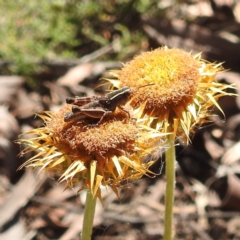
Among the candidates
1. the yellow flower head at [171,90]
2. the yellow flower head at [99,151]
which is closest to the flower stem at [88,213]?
the yellow flower head at [99,151]

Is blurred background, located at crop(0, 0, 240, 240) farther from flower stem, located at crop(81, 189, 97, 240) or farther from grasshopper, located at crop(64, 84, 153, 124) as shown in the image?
flower stem, located at crop(81, 189, 97, 240)

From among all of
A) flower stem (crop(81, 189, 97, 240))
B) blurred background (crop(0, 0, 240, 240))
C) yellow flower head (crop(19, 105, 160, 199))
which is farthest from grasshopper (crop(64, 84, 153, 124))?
blurred background (crop(0, 0, 240, 240))

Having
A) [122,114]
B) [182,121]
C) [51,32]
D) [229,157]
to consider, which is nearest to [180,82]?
[182,121]

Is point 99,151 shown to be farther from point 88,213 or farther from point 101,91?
point 101,91

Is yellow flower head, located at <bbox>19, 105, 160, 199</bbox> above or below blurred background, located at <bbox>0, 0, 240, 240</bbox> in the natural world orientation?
below

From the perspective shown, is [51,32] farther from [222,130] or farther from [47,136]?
[47,136]

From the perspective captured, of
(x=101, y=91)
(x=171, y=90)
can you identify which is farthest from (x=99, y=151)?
(x=101, y=91)
